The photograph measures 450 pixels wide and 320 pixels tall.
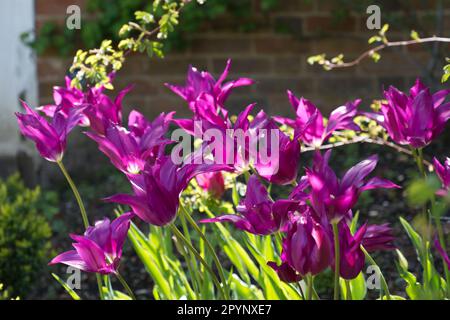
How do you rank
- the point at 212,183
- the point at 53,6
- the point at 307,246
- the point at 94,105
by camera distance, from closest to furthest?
the point at 307,246 → the point at 94,105 → the point at 212,183 → the point at 53,6

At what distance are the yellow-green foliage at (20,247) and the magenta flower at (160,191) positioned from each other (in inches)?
67.5

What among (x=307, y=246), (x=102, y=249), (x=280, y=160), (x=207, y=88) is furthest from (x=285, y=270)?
(x=207, y=88)

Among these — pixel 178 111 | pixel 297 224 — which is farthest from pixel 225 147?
pixel 178 111

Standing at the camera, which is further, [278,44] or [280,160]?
[278,44]

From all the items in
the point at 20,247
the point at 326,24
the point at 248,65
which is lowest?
the point at 20,247

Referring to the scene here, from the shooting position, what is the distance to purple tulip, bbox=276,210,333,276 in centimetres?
141

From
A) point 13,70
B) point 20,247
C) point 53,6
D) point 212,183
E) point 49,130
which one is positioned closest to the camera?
point 49,130

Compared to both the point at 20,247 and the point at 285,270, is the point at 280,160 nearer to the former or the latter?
the point at 285,270

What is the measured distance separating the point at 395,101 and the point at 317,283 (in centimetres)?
127

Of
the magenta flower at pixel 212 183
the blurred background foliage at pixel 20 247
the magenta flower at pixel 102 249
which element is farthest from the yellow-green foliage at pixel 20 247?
the magenta flower at pixel 102 249

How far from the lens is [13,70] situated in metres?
4.47

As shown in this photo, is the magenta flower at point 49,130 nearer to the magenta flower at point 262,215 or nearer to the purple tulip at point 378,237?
the magenta flower at point 262,215

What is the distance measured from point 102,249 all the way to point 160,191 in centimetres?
21
